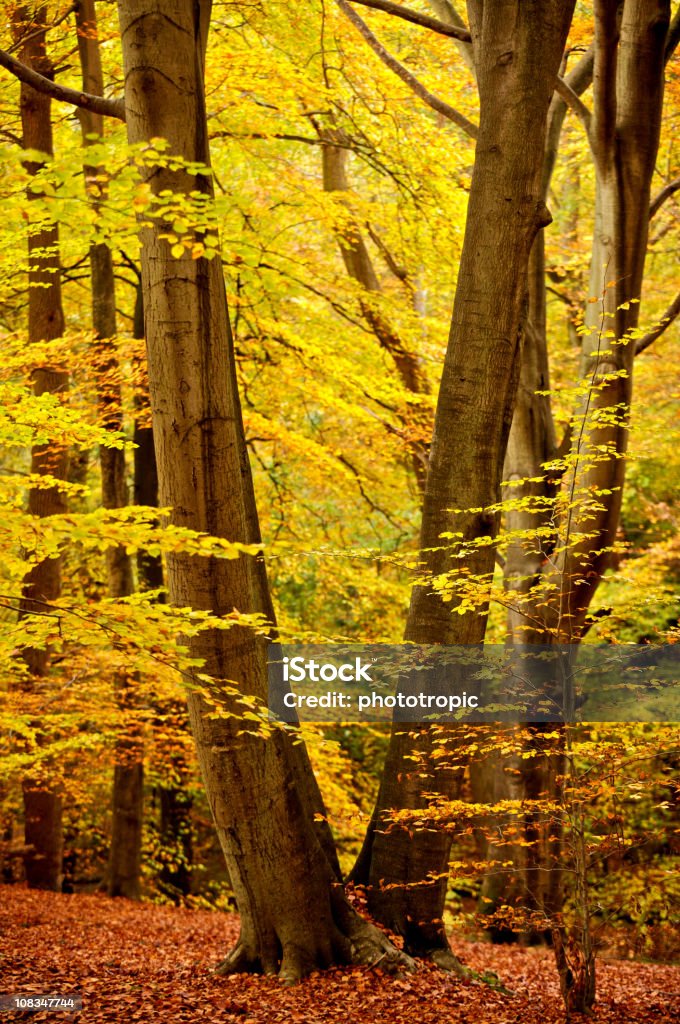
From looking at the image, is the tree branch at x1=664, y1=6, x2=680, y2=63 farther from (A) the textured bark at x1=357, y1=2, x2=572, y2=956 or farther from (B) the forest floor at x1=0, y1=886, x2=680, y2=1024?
(B) the forest floor at x1=0, y1=886, x2=680, y2=1024

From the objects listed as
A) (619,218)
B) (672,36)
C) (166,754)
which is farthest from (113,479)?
(672,36)

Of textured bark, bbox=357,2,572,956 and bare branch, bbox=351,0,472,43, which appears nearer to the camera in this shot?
textured bark, bbox=357,2,572,956

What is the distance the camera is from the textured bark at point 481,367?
5.18 m

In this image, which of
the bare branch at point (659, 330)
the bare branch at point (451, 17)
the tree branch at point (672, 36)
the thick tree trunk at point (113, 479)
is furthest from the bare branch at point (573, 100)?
the thick tree trunk at point (113, 479)

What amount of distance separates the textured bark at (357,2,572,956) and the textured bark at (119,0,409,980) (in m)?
0.47

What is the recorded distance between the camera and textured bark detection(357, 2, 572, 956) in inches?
204

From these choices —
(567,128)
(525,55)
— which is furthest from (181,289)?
(567,128)

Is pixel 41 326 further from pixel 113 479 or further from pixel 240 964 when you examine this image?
pixel 240 964

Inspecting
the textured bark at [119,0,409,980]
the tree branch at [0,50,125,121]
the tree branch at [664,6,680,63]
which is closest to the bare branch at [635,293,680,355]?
the tree branch at [664,6,680,63]

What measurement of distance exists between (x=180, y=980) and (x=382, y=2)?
6318 mm

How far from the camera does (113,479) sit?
820 cm

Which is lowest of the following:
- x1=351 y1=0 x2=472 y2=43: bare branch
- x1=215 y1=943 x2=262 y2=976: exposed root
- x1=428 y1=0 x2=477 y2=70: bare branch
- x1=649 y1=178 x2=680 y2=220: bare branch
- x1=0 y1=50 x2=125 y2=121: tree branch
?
x1=215 y1=943 x2=262 y2=976: exposed root

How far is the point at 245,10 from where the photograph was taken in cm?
862

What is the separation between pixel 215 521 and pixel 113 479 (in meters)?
3.97
